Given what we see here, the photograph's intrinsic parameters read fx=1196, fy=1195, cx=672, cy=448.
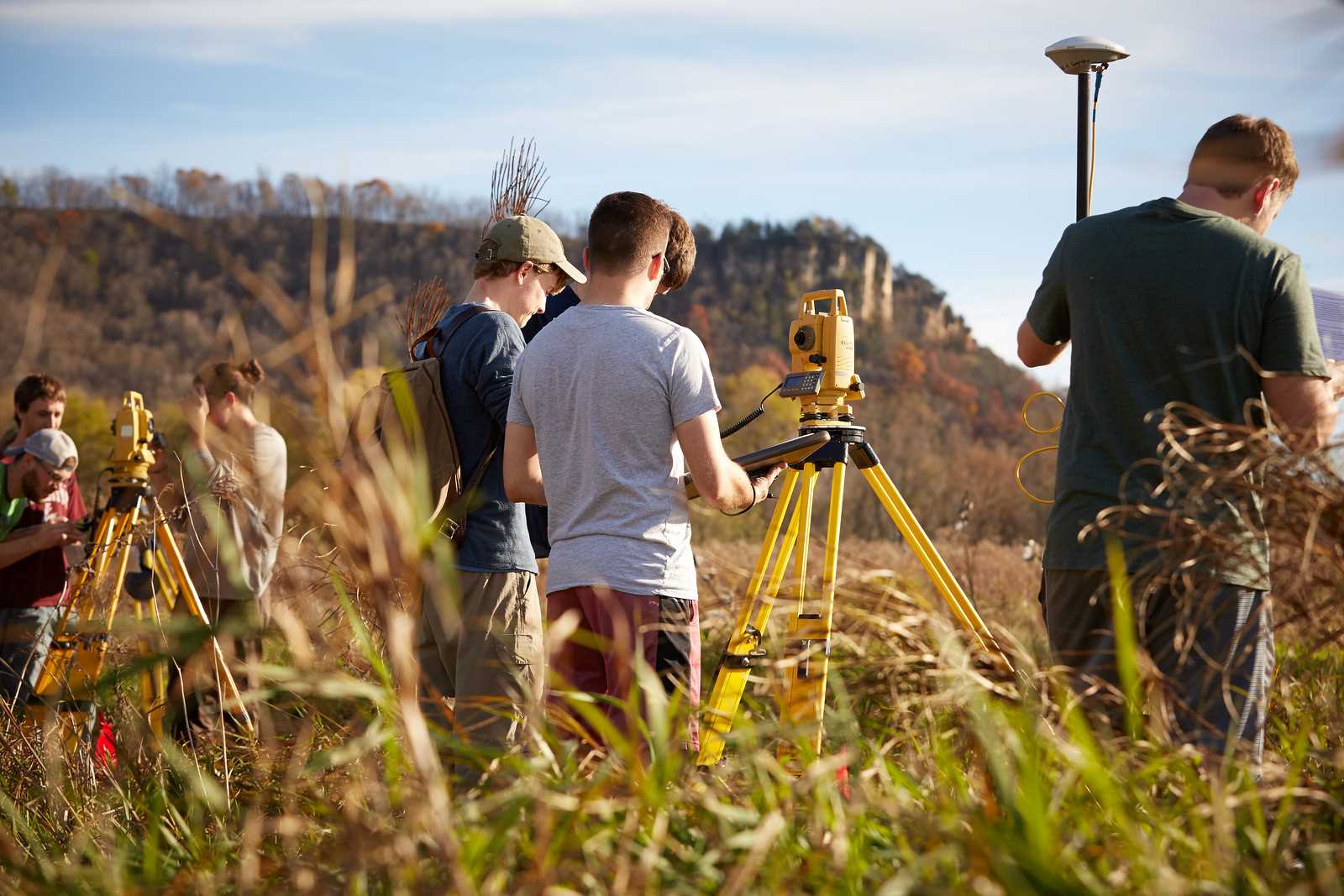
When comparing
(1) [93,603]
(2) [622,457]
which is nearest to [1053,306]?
(2) [622,457]

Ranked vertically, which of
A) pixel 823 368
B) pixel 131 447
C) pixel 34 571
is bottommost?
pixel 34 571

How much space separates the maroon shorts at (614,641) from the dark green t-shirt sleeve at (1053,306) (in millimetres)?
951

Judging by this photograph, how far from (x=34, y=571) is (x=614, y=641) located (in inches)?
123

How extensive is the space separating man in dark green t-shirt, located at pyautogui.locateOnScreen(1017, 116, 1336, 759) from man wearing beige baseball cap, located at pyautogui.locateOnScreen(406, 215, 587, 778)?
1.20 metres

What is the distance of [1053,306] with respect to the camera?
2.53 m

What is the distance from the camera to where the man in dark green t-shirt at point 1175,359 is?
7.09ft

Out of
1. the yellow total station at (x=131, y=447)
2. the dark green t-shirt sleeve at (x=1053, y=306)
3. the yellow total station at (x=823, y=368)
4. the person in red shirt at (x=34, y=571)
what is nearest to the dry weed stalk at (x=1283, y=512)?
the dark green t-shirt sleeve at (x=1053, y=306)

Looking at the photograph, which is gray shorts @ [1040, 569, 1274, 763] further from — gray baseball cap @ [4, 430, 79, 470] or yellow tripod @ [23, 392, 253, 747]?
gray baseball cap @ [4, 430, 79, 470]

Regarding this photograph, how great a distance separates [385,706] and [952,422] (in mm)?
38554

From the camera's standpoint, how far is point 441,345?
2.89 m

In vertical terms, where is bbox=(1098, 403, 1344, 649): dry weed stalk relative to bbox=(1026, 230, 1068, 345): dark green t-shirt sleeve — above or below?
below

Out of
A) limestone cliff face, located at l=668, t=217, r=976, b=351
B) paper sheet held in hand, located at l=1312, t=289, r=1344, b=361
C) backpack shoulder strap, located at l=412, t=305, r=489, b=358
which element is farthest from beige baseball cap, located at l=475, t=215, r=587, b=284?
limestone cliff face, located at l=668, t=217, r=976, b=351

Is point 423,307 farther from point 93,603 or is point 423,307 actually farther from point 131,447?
point 93,603

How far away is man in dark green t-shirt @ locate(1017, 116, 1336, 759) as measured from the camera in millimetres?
2160
